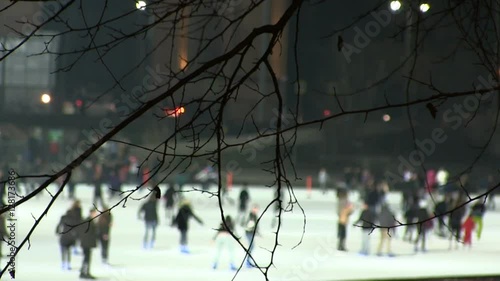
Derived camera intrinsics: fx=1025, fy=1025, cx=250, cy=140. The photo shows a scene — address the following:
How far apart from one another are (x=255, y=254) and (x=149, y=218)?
4.14 feet

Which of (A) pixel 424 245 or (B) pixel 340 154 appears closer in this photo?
(B) pixel 340 154

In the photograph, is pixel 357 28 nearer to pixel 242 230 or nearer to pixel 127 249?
pixel 242 230

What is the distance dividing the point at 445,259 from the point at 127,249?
366 cm

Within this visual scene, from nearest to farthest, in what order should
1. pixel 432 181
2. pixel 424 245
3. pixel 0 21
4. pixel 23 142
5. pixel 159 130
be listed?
1. pixel 0 21
2. pixel 159 130
3. pixel 23 142
4. pixel 432 181
5. pixel 424 245

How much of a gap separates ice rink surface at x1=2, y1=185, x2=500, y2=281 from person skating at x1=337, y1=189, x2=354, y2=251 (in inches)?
3.1

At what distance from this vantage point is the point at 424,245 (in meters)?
12.2

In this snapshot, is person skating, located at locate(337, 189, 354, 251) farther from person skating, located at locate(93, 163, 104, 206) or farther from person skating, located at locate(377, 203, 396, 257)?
person skating, located at locate(93, 163, 104, 206)

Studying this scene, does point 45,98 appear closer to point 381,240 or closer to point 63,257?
point 63,257

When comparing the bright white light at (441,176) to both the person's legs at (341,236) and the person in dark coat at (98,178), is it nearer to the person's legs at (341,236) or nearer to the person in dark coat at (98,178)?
the person's legs at (341,236)

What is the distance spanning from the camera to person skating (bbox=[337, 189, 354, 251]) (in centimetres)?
1160

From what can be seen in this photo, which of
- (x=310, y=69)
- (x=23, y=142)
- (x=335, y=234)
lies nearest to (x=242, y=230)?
(x=335, y=234)

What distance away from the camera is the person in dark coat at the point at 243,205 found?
10.6 metres

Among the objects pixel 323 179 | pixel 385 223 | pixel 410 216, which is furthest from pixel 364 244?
pixel 323 179

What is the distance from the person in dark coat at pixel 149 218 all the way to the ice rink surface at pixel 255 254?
0.07m
